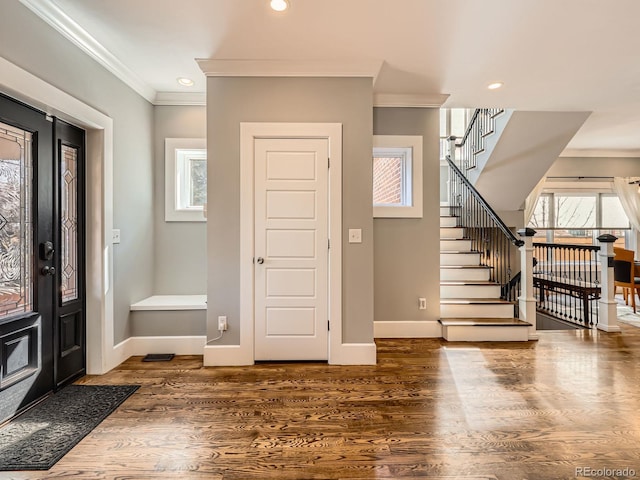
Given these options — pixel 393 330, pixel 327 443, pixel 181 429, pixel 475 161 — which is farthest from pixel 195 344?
pixel 475 161

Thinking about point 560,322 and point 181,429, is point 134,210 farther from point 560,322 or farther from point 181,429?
point 560,322

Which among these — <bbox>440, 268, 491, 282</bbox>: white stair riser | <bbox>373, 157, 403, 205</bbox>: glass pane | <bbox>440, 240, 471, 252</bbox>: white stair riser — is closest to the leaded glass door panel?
<bbox>373, 157, 403, 205</bbox>: glass pane

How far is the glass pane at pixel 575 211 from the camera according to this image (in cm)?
650

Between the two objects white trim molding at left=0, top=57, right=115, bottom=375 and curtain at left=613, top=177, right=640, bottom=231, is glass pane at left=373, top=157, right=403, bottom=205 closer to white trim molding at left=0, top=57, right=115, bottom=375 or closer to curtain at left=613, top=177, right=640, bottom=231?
white trim molding at left=0, top=57, right=115, bottom=375

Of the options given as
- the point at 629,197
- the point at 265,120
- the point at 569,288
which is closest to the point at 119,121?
the point at 265,120

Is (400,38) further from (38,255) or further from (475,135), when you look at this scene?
(475,135)

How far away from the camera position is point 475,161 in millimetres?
5078

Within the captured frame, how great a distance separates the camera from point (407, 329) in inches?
148

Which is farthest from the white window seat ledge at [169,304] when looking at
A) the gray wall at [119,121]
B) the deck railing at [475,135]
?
the deck railing at [475,135]

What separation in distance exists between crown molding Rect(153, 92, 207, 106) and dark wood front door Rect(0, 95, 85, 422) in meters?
1.12

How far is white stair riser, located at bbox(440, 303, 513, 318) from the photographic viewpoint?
3.89 m

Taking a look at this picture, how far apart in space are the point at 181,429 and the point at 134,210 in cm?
221

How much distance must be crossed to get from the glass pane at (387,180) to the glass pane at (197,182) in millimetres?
2086

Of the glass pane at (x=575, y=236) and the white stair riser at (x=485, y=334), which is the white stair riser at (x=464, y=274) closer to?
the white stair riser at (x=485, y=334)
